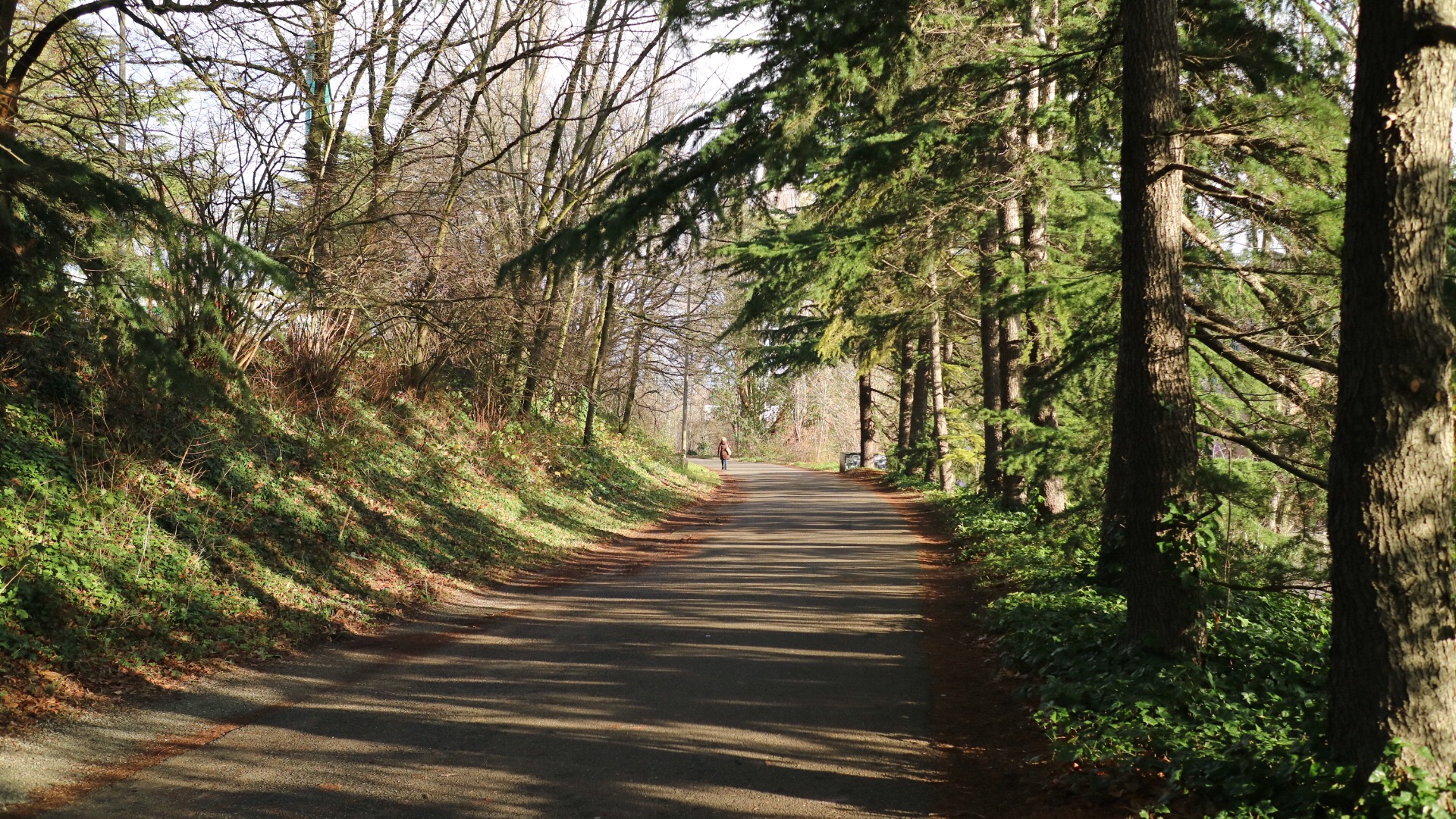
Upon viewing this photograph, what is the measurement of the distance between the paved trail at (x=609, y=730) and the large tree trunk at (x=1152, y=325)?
2.02 meters

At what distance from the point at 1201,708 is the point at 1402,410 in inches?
101

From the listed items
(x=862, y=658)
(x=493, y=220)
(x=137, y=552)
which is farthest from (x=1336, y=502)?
(x=493, y=220)

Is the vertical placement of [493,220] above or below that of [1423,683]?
above

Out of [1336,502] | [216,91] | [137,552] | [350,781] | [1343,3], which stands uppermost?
[1343,3]

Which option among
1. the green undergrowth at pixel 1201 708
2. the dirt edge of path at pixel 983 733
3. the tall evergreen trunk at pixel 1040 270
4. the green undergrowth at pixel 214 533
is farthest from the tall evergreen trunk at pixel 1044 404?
the green undergrowth at pixel 214 533

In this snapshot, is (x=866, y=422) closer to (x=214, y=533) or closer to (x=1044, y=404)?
(x=1044, y=404)

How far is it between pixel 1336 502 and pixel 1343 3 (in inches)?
232

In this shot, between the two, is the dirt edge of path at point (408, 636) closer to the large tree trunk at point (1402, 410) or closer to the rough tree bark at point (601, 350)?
the rough tree bark at point (601, 350)

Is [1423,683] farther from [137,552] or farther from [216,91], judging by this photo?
[216,91]

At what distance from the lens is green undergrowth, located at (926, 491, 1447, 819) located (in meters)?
4.53

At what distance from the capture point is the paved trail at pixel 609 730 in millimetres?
5250

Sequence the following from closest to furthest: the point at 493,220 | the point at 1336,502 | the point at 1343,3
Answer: the point at 1336,502 < the point at 1343,3 < the point at 493,220

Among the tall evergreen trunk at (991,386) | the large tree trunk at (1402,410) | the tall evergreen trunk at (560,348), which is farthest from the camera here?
the tall evergreen trunk at (991,386)

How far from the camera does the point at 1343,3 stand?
8.33 m
